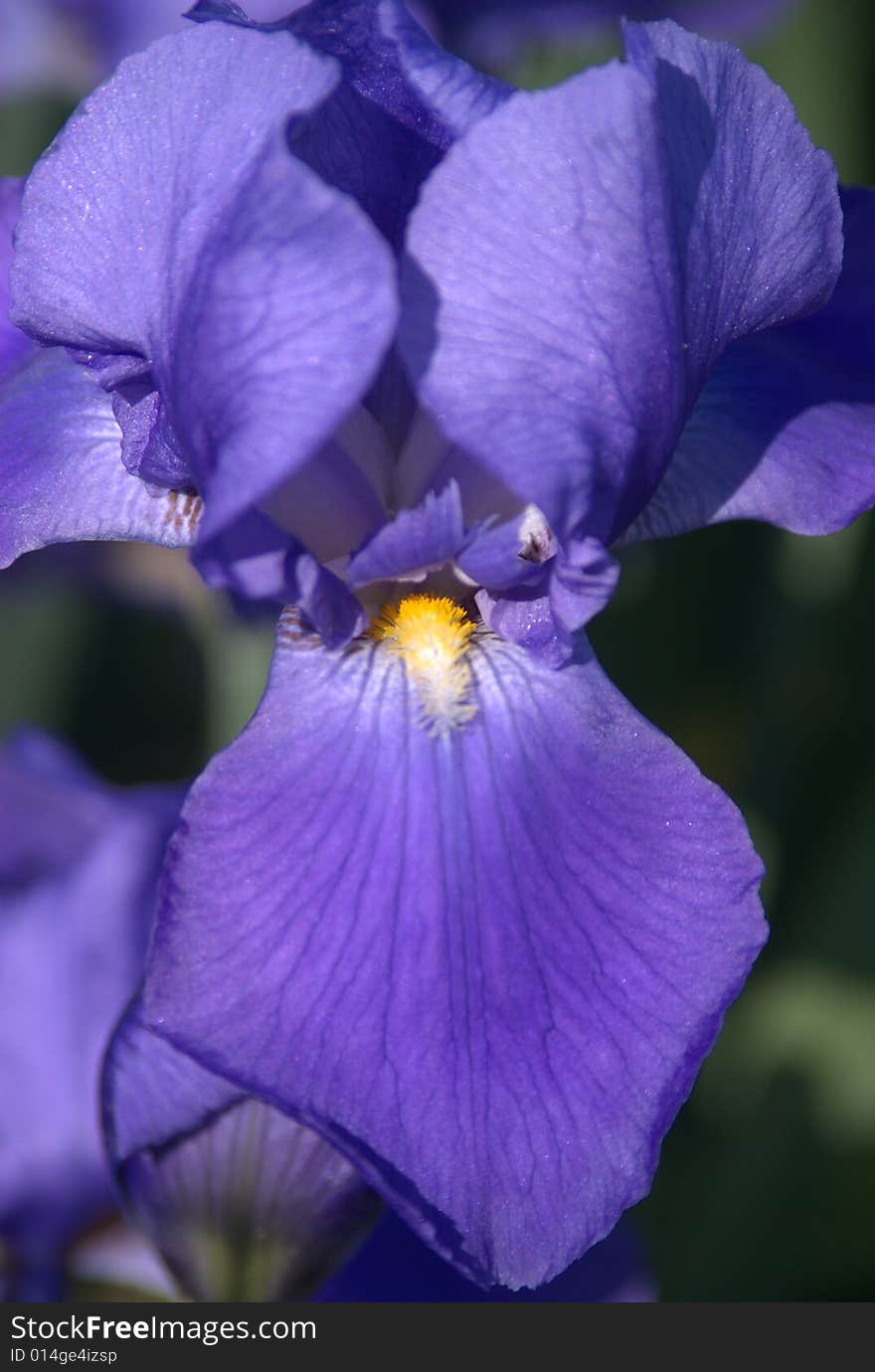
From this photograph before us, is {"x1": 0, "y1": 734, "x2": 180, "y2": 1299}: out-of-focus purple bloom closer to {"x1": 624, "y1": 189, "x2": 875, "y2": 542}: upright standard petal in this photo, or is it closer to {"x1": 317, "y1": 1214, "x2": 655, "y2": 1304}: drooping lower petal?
{"x1": 317, "y1": 1214, "x2": 655, "y2": 1304}: drooping lower petal

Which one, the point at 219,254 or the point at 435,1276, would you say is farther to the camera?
the point at 435,1276

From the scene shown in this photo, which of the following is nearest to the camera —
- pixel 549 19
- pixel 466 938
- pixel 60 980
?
pixel 466 938

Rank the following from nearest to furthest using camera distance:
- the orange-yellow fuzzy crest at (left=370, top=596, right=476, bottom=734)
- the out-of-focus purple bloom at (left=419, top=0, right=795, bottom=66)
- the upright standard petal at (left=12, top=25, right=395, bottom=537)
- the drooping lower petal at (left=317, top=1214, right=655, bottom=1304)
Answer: the upright standard petal at (left=12, top=25, right=395, bottom=537), the orange-yellow fuzzy crest at (left=370, top=596, right=476, bottom=734), the drooping lower petal at (left=317, top=1214, right=655, bottom=1304), the out-of-focus purple bloom at (left=419, top=0, right=795, bottom=66)

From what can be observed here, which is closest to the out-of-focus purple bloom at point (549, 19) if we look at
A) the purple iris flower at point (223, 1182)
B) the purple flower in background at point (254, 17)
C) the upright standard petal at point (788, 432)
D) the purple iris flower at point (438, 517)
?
the purple flower in background at point (254, 17)

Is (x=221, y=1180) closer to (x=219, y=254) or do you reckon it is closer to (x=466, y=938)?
(x=466, y=938)

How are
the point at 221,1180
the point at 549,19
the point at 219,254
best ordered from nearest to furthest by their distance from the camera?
the point at 219,254
the point at 221,1180
the point at 549,19

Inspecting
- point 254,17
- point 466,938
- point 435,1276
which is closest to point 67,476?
point 466,938

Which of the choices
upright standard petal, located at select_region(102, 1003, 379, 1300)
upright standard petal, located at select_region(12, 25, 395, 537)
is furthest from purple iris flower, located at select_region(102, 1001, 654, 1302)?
upright standard petal, located at select_region(12, 25, 395, 537)
